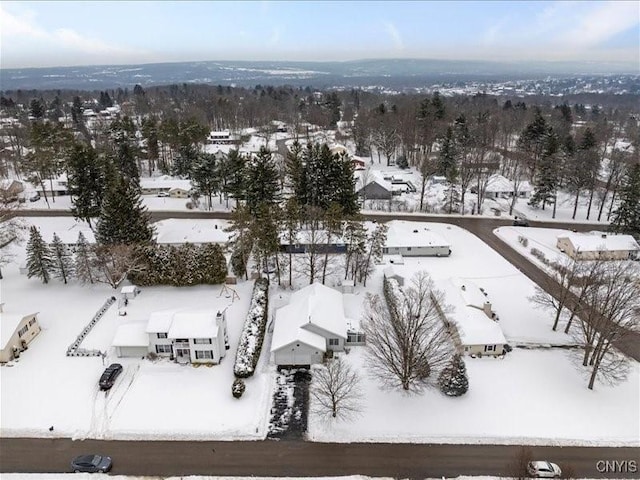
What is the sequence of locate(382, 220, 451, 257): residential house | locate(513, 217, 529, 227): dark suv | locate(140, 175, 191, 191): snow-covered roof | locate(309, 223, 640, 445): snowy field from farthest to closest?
locate(140, 175, 191, 191): snow-covered roof, locate(513, 217, 529, 227): dark suv, locate(382, 220, 451, 257): residential house, locate(309, 223, 640, 445): snowy field

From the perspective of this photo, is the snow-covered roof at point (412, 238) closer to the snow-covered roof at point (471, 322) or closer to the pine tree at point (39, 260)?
the snow-covered roof at point (471, 322)

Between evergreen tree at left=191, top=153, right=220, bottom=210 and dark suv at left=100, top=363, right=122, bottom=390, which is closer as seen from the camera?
dark suv at left=100, top=363, right=122, bottom=390

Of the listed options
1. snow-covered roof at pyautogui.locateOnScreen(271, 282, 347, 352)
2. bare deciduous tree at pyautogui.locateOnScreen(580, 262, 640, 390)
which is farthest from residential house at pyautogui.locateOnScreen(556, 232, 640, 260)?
snow-covered roof at pyautogui.locateOnScreen(271, 282, 347, 352)

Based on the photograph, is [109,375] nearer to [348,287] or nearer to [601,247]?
[348,287]

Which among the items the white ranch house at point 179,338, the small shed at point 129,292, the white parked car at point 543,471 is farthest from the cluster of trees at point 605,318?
the small shed at point 129,292

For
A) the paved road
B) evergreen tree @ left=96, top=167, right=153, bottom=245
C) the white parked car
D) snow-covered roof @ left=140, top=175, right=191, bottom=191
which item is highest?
evergreen tree @ left=96, top=167, right=153, bottom=245

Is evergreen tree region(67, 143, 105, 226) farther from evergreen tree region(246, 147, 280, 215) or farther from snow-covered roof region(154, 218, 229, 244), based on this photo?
evergreen tree region(246, 147, 280, 215)

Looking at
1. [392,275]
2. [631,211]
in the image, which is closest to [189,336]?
[392,275]
